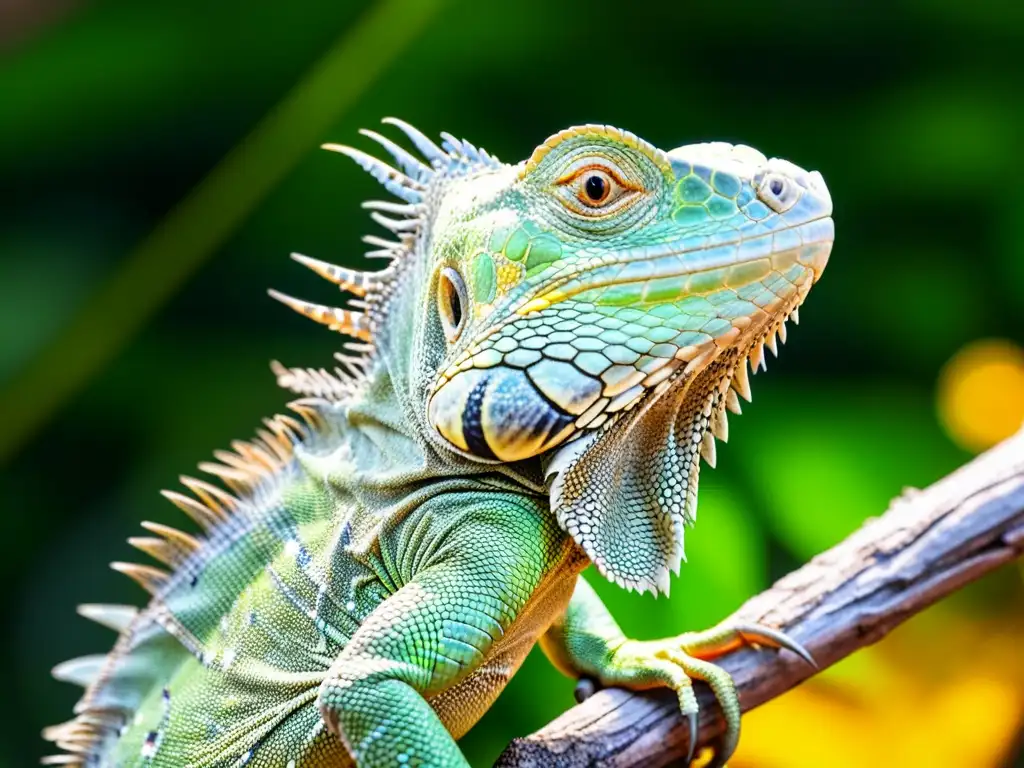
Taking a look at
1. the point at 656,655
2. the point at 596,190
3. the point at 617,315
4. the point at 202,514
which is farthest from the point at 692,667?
Answer: the point at 202,514

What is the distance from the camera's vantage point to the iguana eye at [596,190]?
1.91 metres

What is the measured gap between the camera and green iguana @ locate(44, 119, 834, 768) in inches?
72.4

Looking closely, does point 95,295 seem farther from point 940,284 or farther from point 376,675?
point 940,284

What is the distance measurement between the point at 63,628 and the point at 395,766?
3.03 m

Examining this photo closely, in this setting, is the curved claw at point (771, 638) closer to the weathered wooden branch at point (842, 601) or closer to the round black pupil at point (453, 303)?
the weathered wooden branch at point (842, 601)

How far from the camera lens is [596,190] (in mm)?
1913

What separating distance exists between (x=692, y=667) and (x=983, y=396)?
2183 mm

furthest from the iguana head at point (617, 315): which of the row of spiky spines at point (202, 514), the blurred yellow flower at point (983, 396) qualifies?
the blurred yellow flower at point (983, 396)

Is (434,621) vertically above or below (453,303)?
below

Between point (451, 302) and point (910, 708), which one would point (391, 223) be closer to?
point (451, 302)

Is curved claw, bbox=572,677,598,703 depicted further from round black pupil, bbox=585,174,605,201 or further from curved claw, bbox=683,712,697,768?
round black pupil, bbox=585,174,605,201

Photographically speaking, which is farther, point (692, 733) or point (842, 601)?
point (842, 601)

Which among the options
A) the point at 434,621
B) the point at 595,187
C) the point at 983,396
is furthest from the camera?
the point at 983,396

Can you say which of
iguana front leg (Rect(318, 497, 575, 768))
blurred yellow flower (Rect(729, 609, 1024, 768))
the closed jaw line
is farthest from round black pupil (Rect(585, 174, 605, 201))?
blurred yellow flower (Rect(729, 609, 1024, 768))
